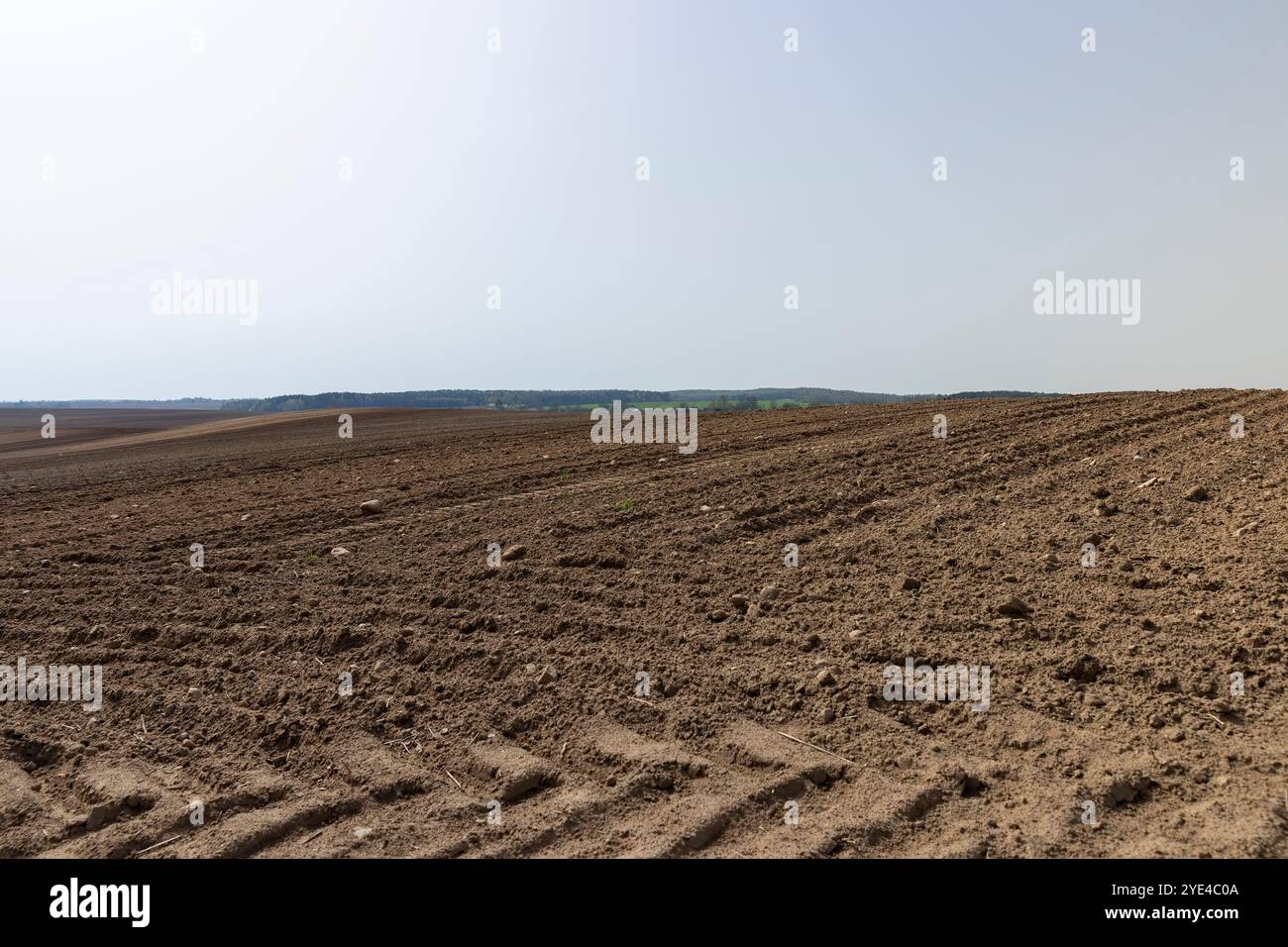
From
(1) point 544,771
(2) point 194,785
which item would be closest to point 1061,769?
(1) point 544,771

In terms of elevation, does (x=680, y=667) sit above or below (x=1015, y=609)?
below

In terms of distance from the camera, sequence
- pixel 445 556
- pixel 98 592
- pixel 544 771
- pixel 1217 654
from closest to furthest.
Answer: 1. pixel 544 771
2. pixel 1217 654
3. pixel 98 592
4. pixel 445 556

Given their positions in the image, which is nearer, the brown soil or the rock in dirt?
the brown soil

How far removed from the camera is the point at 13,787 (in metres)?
4.06

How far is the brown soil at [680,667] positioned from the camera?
3.55m

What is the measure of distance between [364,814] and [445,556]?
159 inches

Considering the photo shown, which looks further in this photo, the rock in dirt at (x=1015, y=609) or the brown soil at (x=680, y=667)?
the rock in dirt at (x=1015, y=609)

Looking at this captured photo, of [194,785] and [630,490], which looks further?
[630,490]

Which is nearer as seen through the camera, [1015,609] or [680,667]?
[680,667]

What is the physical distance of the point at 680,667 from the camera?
5027 mm

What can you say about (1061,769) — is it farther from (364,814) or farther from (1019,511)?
(1019,511)

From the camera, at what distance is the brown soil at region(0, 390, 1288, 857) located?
3.55 metres
